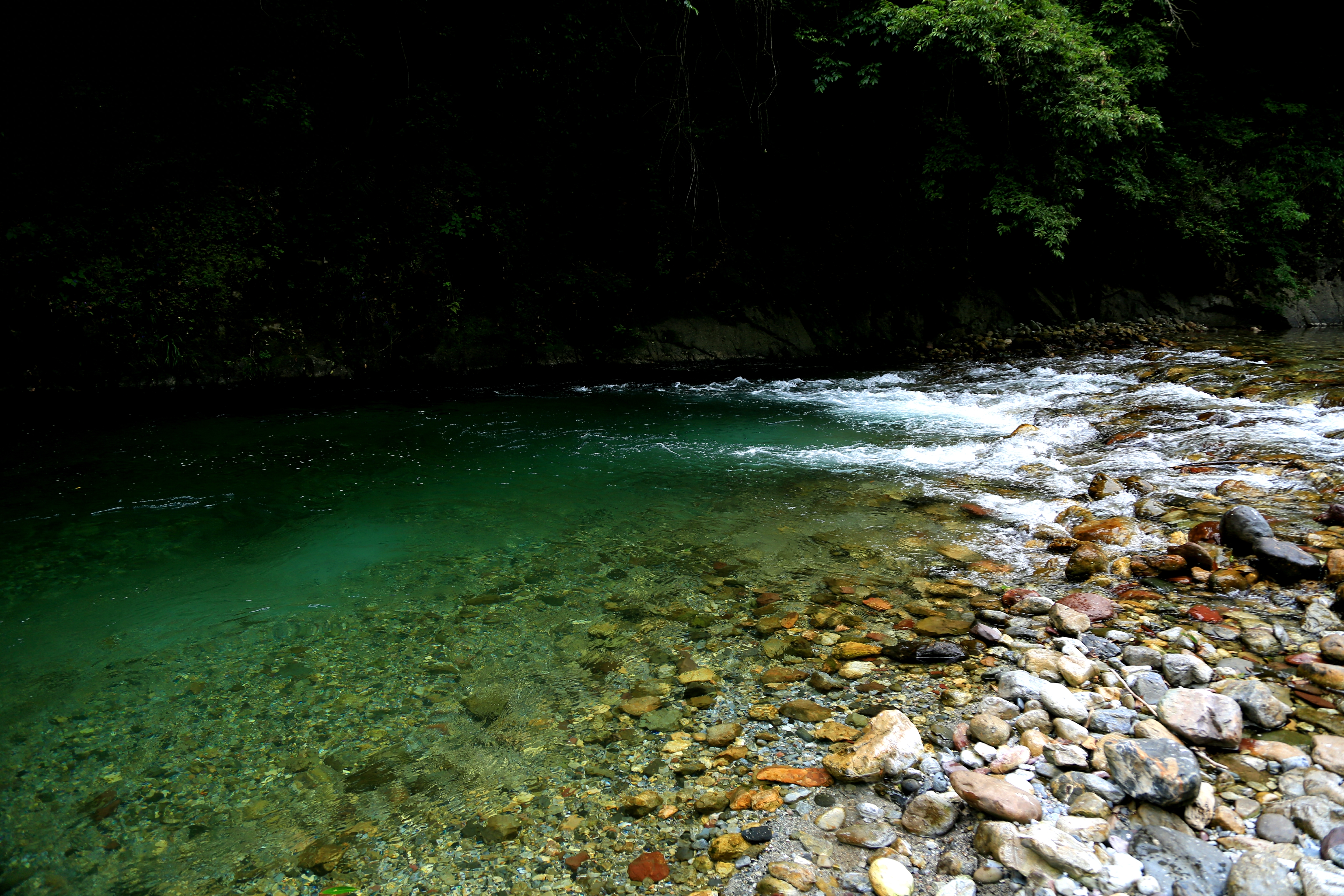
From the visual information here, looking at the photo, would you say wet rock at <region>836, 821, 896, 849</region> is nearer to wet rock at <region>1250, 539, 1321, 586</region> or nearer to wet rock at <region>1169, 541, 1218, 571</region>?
wet rock at <region>1169, 541, 1218, 571</region>

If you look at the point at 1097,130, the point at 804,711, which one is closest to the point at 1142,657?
the point at 804,711

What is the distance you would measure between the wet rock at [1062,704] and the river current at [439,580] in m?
0.89

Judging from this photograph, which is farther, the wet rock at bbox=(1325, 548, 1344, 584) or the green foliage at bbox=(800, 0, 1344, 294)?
the green foliage at bbox=(800, 0, 1344, 294)

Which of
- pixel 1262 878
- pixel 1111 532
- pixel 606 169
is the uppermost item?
pixel 606 169

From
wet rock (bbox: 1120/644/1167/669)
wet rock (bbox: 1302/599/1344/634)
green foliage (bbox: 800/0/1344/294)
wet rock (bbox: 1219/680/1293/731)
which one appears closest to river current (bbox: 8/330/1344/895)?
wet rock (bbox: 1120/644/1167/669)

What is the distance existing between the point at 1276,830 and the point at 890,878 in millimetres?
1004

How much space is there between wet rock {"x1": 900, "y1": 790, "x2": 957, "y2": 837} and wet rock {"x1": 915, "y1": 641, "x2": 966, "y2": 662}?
87cm

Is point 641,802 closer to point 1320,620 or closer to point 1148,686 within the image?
point 1148,686

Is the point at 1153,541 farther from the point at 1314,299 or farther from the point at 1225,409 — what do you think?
the point at 1314,299

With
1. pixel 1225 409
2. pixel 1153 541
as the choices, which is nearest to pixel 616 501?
pixel 1153 541

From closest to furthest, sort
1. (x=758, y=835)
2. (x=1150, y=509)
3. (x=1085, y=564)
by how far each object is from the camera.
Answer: (x=758, y=835) < (x=1085, y=564) < (x=1150, y=509)

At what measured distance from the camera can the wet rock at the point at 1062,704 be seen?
226 centimetres

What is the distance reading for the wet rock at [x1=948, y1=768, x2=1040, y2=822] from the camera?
6.19 feet

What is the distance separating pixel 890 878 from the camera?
5.83 feet
